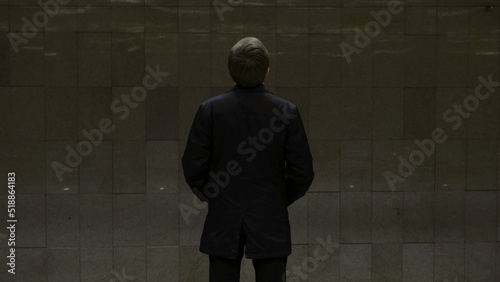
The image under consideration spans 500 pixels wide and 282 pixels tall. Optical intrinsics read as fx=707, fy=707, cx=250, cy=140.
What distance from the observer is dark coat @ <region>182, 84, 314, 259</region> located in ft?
13.2

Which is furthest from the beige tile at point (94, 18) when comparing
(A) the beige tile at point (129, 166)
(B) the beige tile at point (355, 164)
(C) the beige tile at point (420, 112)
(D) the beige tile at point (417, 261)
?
(D) the beige tile at point (417, 261)

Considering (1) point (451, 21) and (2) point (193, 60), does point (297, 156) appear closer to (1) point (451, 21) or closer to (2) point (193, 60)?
(2) point (193, 60)

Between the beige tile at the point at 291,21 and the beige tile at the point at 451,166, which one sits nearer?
the beige tile at the point at 291,21

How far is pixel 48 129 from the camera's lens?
6168 mm

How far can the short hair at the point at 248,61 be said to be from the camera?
13.1 feet

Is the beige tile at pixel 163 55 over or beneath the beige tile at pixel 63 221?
over

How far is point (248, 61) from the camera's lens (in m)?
4.01

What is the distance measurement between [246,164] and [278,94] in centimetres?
230

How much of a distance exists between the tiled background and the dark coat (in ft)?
7.15

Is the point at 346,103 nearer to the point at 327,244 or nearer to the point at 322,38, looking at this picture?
the point at 322,38

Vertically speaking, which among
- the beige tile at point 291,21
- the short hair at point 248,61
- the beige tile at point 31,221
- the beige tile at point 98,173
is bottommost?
the beige tile at point 31,221

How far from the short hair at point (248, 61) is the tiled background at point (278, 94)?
7.12 feet

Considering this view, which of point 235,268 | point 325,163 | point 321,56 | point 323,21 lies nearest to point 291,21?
point 323,21

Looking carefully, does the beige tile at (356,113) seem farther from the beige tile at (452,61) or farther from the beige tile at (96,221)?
the beige tile at (96,221)
